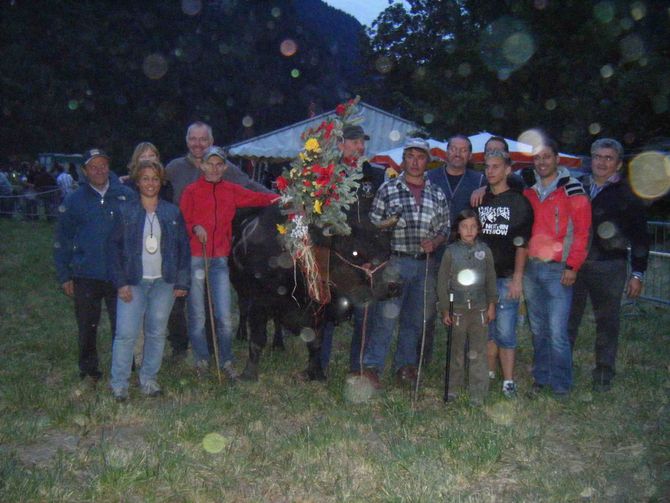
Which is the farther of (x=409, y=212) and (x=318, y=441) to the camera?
(x=409, y=212)

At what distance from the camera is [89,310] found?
6.01m

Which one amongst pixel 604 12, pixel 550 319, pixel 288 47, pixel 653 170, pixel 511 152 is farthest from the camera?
pixel 288 47

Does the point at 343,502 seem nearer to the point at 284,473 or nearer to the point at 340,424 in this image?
the point at 284,473

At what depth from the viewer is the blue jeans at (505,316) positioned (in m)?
5.86

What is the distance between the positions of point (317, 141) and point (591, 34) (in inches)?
684

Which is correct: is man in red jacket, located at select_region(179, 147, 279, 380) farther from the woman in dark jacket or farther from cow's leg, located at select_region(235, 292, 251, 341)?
cow's leg, located at select_region(235, 292, 251, 341)

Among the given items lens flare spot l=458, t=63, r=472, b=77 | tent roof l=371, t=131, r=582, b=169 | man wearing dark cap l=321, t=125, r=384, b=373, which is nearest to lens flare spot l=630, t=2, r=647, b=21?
lens flare spot l=458, t=63, r=472, b=77

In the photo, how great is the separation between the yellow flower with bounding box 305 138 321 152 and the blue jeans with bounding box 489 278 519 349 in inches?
73.7

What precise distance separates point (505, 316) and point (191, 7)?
62.0m

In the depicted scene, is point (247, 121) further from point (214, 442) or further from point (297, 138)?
point (214, 442)

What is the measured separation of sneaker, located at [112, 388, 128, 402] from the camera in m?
5.65

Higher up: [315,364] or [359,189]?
[359,189]

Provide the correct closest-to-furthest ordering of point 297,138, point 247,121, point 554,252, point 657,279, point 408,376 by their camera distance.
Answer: point 554,252 → point 408,376 → point 657,279 → point 297,138 → point 247,121

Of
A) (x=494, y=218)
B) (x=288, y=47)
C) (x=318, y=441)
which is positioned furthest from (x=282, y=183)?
(x=288, y=47)
